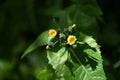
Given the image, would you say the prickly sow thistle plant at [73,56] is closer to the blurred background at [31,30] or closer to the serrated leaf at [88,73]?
the serrated leaf at [88,73]

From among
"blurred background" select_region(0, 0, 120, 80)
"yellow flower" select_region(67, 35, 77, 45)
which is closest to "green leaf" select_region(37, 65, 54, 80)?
"yellow flower" select_region(67, 35, 77, 45)

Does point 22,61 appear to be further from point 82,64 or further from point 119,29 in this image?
point 82,64

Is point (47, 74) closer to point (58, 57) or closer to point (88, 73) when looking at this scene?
point (58, 57)

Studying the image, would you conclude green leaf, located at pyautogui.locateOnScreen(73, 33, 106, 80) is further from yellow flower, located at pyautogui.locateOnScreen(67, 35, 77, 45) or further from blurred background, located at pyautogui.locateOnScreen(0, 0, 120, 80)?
blurred background, located at pyautogui.locateOnScreen(0, 0, 120, 80)

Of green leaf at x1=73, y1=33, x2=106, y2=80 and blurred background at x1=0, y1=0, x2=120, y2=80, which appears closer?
green leaf at x1=73, y1=33, x2=106, y2=80

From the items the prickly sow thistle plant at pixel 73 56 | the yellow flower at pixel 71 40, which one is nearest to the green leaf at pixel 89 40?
the prickly sow thistle plant at pixel 73 56

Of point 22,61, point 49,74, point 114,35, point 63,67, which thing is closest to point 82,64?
point 63,67

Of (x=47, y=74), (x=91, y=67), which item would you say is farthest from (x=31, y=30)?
(x=91, y=67)
